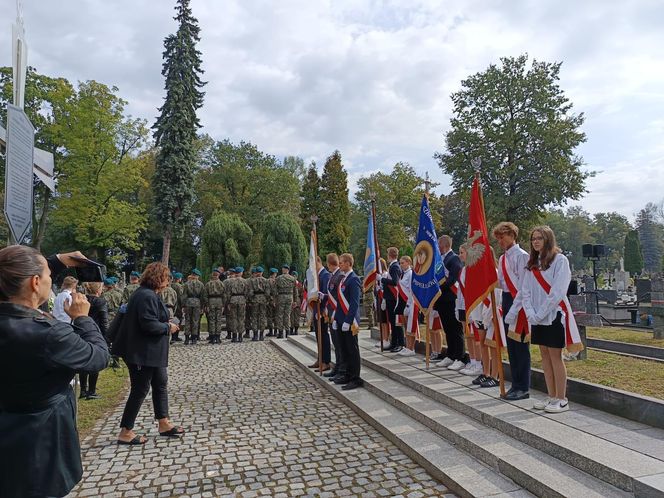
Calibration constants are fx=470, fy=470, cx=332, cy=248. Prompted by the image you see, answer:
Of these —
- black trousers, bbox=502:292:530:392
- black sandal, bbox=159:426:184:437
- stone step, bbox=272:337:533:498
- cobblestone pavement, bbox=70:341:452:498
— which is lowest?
cobblestone pavement, bbox=70:341:452:498

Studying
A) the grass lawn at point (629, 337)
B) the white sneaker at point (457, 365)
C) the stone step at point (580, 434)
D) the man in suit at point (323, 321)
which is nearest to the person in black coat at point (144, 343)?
the stone step at point (580, 434)

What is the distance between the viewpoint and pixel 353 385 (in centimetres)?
752

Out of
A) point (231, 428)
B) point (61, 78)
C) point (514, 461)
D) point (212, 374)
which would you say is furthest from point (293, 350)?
point (61, 78)

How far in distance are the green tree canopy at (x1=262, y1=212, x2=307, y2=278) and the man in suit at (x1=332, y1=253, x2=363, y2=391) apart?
20.1 meters

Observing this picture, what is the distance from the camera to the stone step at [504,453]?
3.56 meters

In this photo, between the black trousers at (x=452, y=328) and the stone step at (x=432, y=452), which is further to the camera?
the black trousers at (x=452, y=328)

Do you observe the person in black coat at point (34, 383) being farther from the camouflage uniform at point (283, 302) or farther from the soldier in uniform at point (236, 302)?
the camouflage uniform at point (283, 302)

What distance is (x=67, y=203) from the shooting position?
2698 centimetres

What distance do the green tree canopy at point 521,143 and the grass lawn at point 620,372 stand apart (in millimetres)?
22507

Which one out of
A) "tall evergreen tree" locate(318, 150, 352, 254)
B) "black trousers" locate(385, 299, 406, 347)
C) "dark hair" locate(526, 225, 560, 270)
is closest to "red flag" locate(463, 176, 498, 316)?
"dark hair" locate(526, 225, 560, 270)

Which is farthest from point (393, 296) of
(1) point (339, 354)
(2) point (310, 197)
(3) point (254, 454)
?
(2) point (310, 197)

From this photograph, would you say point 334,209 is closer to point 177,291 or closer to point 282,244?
point 282,244

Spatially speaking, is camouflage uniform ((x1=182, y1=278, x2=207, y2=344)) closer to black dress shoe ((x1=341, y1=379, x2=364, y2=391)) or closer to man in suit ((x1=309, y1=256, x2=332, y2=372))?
man in suit ((x1=309, y1=256, x2=332, y2=372))

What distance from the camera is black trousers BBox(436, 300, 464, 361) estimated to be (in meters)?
7.75
